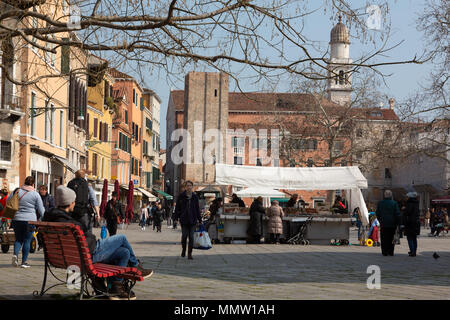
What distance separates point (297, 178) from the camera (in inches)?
1156

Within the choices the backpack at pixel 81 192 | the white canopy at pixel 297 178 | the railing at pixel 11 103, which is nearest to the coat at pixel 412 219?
the white canopy at pixel 297 178

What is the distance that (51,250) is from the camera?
9102 mm

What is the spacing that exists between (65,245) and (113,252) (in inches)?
23.8

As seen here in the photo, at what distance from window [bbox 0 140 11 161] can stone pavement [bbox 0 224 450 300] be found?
1637 centimetres

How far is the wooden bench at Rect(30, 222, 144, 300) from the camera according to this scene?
828 cm

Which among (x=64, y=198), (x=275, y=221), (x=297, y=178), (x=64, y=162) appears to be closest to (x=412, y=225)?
(x=275, y=221)

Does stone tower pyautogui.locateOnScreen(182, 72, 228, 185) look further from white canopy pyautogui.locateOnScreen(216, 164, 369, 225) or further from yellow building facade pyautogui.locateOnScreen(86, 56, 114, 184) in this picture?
white canopy pyautogui.locateOnScreen(216, 164, 369, 225)

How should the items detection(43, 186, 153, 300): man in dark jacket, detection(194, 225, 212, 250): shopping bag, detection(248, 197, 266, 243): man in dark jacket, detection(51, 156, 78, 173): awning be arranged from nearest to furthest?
detection(43, 186, 153, 300): man in dark jacket → detection(194, 225, 212, 250): shopping bag → detection(248, 197, 266, 243): man in dark jacket → detection(51, 156, 78, 173): awning

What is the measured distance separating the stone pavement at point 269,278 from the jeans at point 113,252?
1.89 ft

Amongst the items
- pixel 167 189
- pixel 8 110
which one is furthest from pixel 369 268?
pixel 167 189

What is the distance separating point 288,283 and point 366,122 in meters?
41.4

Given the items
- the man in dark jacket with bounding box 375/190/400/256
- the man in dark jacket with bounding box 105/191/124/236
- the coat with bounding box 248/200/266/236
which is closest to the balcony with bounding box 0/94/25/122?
the man in dark jacket with bounding box 105/191/124/236

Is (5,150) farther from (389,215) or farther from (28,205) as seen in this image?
(28,205)

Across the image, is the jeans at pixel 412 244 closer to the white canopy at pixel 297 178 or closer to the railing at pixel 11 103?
the white canopy at pixel 297 178
